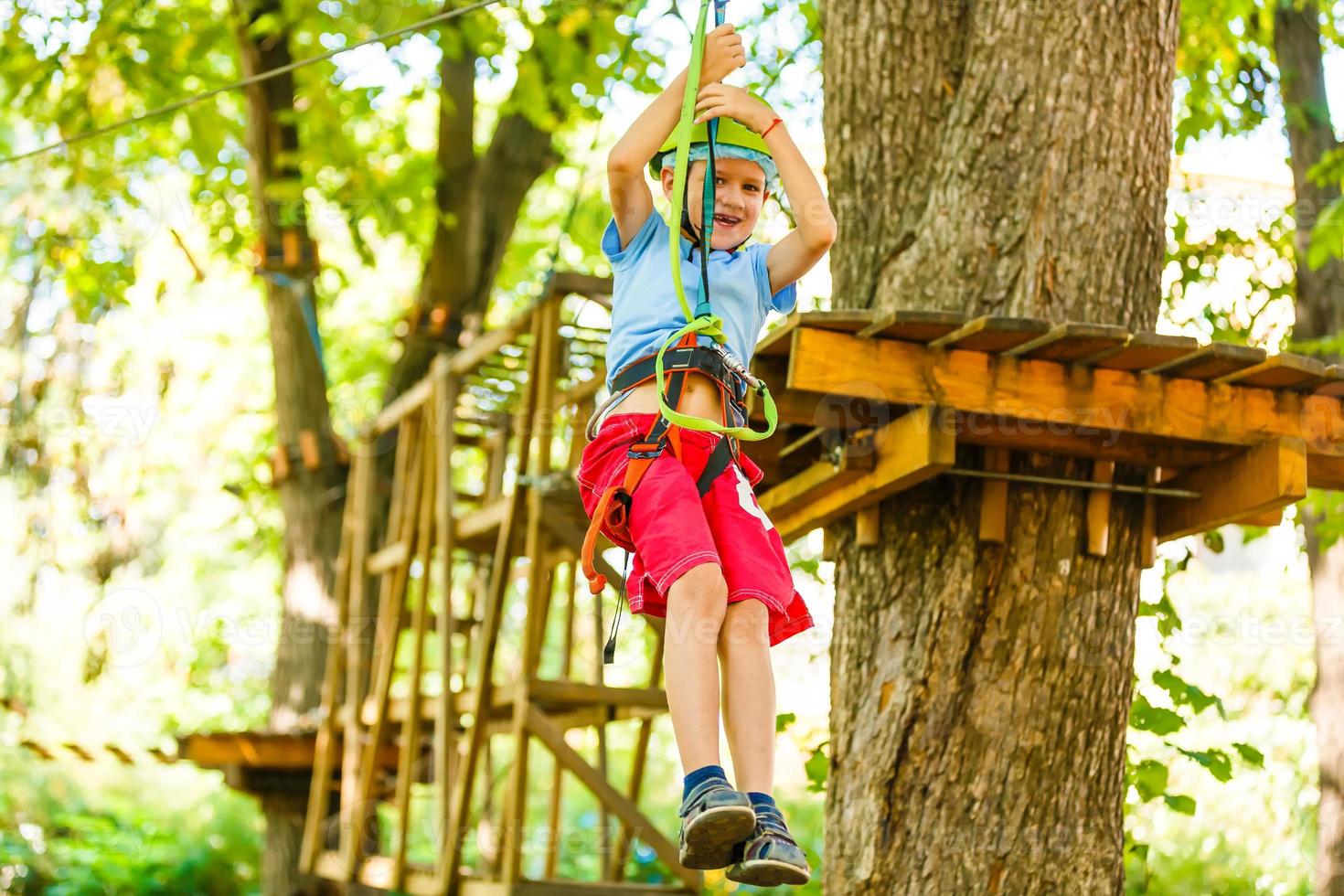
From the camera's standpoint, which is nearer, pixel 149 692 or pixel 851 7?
pixel 851 7

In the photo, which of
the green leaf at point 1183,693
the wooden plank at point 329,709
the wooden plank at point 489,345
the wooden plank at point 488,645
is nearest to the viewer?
the green leaf at point 1183,693

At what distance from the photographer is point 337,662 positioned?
29.9 ft

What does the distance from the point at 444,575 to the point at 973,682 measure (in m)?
3.88

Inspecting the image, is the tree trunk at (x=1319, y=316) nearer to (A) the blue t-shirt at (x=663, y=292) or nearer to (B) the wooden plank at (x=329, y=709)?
(A) the blue t-shirt at (x=663, y=292)

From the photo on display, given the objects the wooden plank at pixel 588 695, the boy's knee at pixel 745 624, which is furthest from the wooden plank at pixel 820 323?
the wooden plank at pixel 588 695

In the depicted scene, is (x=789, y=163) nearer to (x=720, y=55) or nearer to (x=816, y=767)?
(x=720, y=55)

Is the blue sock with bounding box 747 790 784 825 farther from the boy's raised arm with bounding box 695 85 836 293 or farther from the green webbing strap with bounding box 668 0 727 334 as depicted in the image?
the boy's raised arm with bounding box 695 85 836 293

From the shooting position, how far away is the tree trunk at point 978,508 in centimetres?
395

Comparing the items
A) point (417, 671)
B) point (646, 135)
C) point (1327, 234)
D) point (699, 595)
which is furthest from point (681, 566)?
point (417, 671)

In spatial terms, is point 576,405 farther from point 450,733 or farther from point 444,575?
point 450,733

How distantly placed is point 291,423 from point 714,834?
786 centimetres

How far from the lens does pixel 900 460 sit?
3861mm

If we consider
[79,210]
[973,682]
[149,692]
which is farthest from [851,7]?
[149,692]

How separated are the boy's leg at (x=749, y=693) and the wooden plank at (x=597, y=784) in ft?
12.1
